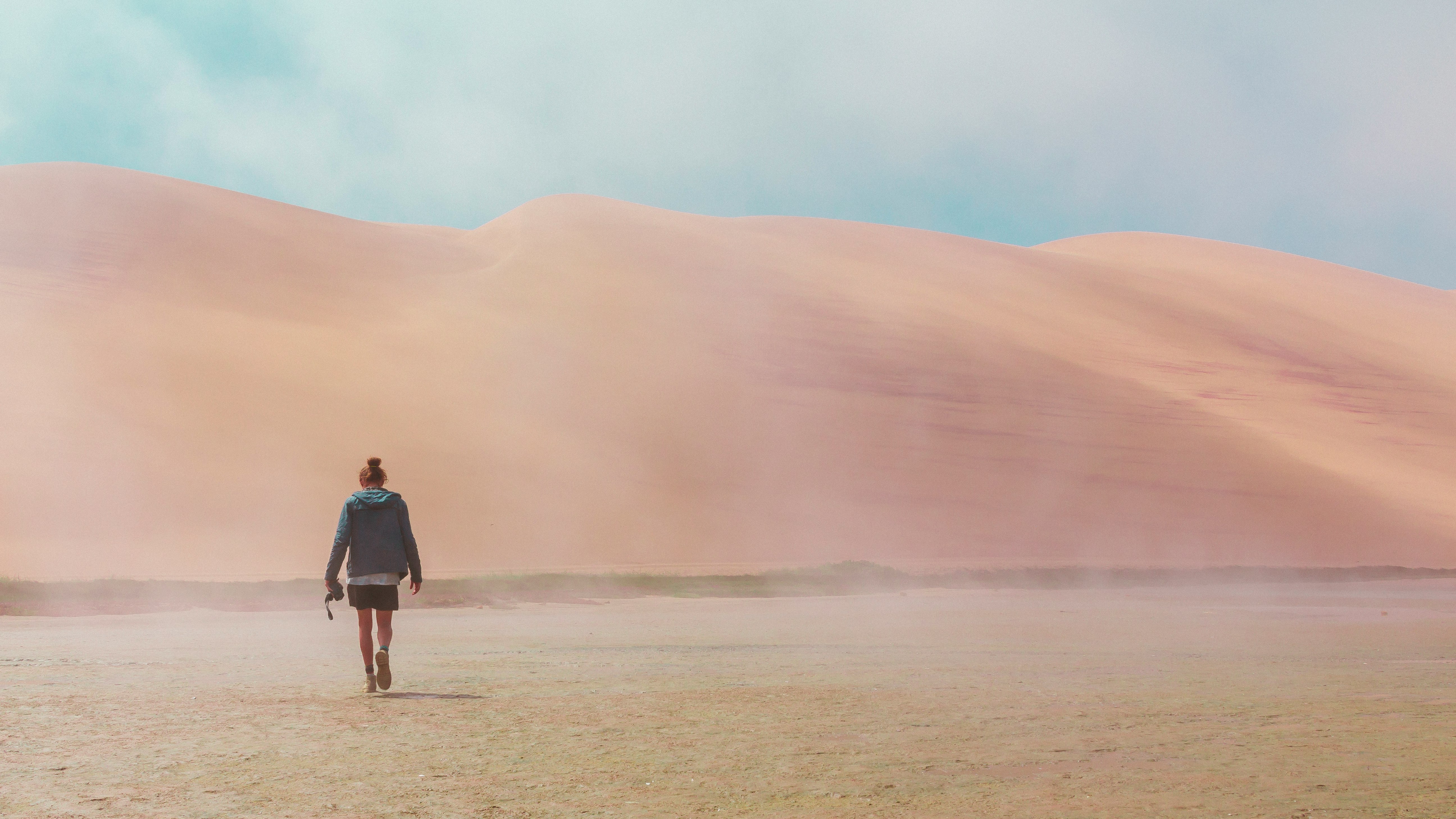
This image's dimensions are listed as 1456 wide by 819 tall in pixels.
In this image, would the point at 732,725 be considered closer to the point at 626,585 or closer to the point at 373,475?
the point at 373,475

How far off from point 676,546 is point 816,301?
22.9 metres

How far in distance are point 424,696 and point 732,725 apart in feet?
7.65

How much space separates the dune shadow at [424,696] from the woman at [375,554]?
247mm

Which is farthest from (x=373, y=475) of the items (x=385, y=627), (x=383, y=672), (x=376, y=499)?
Result: (x=383, y=672)

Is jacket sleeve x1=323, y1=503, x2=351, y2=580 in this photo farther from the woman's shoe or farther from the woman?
the woman's shoe

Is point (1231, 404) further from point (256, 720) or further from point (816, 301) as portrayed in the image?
point (256, 720)

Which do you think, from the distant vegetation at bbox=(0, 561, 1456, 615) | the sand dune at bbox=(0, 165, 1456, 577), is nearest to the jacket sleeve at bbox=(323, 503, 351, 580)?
the distant vegetation at bbox=(0, 561, 1456, 615)

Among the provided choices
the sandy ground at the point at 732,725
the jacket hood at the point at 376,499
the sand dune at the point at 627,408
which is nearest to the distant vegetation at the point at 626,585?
the sand dune at the point at 627,408

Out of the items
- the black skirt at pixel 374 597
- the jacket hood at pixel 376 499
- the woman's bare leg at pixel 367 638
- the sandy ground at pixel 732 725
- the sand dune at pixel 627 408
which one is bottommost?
the sandy ground at pixel 732 725

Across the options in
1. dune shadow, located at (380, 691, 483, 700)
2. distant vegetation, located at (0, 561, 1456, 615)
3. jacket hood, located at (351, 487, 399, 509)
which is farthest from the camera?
distant vegetation, located at (0, 561, 1456, 615)

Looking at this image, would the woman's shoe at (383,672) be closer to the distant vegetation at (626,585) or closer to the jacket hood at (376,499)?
the jacket hood at (376,499)

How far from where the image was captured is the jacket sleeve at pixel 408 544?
8484 mm

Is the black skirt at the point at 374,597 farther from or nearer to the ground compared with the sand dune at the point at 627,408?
nearer to the ground

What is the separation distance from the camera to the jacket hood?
858 centimetres
